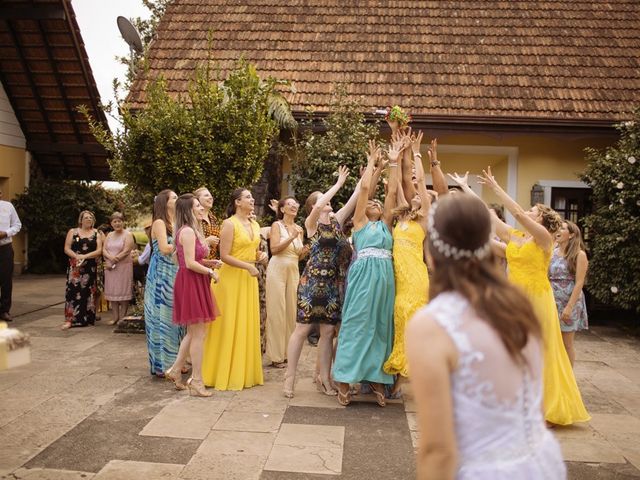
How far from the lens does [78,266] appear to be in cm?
987

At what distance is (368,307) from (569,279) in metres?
2.51

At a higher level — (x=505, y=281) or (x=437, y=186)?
(x=437, y=186)

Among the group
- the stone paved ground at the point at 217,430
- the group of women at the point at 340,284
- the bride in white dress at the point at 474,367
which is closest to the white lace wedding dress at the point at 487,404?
the bride in white dress at the point at 474,367

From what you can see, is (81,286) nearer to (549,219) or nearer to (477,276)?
(549,219)

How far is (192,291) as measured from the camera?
607 cm

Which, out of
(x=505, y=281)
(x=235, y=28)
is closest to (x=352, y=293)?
(x=505, y=281)

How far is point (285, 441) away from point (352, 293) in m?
1.49

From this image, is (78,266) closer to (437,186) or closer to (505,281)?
(437,186)

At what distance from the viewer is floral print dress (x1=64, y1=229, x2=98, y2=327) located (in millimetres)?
9750

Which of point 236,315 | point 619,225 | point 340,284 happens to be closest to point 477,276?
point 340,284

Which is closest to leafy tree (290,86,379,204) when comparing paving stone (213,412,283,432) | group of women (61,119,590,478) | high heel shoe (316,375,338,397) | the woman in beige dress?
the woman in beige dress

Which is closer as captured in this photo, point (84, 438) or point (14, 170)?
point (84, 438)

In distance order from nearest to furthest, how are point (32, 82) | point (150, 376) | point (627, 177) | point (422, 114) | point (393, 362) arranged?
1. point (393, 362)
2. point (150, 376)
3. point (627, 177)
4. point (422, 114)
5. point (32, 82)

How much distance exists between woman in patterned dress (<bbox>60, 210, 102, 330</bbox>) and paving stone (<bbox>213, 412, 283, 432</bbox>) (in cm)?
505
